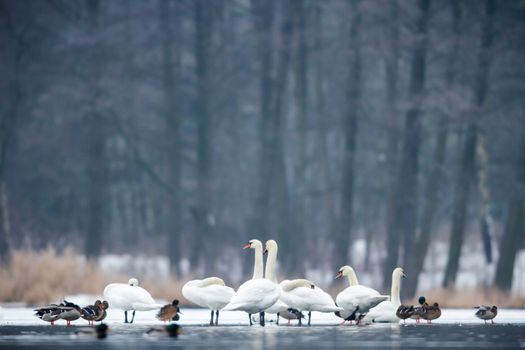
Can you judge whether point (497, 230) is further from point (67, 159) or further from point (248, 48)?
point (67, 159)

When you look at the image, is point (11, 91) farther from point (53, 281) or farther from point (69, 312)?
point (69, 312)

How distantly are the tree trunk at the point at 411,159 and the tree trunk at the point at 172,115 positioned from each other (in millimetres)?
8389

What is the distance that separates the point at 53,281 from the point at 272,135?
13456mm

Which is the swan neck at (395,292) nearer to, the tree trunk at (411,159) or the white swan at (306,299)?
the white swan at (306,299)

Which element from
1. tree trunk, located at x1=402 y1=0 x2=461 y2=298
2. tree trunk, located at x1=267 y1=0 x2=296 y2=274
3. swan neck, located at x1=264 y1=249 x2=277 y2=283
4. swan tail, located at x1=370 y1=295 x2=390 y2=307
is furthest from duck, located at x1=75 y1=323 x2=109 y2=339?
tree trunk, located at x1=267 y1=0 x2=296 y2=274

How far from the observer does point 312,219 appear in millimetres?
53938

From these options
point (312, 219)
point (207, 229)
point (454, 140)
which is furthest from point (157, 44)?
point (454, 140)

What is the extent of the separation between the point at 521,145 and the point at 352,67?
20.3 ft

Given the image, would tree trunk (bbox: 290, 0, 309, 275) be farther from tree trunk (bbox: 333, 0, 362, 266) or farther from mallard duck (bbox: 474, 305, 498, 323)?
mallard duck (bbox: 474, 305, 498, 323)

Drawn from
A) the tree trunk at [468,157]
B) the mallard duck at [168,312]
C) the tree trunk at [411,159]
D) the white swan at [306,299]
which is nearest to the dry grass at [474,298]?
the tree trunk at [468,157]

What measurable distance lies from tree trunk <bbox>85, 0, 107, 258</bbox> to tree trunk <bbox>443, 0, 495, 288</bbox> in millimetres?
11449

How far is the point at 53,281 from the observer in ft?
108

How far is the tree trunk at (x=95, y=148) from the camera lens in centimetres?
4394

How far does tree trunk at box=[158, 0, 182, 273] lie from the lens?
45.4m
